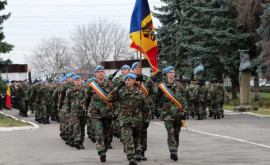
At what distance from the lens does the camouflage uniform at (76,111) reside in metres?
14.8

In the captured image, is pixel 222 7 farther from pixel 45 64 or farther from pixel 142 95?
pixel 45 64

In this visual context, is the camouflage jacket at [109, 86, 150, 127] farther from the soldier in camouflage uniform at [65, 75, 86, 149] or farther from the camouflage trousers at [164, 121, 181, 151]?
the soldier in camouflage uniform at [65, 75, 86, 149]

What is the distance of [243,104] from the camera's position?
3097cm

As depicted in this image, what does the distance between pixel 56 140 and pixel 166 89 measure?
6477 millimetres

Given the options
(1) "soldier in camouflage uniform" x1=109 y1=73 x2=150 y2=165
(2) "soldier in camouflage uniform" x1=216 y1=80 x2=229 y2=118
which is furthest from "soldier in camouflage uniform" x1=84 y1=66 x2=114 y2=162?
(2) "soldier in camouflage uniform" x1=216 y1=80 x2=229 y2=118

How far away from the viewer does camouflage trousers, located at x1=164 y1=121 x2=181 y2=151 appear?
1174 centimetres

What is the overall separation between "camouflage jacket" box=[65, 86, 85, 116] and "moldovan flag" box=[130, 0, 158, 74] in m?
1.96

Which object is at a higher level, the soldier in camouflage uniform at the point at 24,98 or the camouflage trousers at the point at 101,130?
the soldier in camouflage uniform at the point at 24,98

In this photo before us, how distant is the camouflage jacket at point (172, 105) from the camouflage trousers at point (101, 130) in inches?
50.7

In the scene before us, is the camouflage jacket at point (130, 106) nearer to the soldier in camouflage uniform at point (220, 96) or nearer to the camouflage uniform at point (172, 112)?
the camouflage uniform at point (172, 112)

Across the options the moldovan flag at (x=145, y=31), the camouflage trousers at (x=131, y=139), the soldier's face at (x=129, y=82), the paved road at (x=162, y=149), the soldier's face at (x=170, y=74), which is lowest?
the paved road at (x=162, y=149)

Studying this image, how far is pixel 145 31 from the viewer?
1471cm

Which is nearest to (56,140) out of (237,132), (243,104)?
(237,132)

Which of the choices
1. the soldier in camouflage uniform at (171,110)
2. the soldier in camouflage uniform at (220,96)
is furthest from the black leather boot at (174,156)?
the soldier in camouflage uniform at (220,96)
